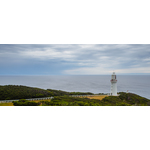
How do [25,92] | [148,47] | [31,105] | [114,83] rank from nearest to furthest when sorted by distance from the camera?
[31,105] < [25,92] < [148,47] < [114,83]

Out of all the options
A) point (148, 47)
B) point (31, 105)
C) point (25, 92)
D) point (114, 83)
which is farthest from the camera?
point (114, 83)

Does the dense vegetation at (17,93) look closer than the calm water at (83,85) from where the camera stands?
Yes

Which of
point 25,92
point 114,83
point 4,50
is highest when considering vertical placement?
point 4,50

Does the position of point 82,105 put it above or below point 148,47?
below

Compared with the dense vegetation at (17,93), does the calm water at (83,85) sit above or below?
above

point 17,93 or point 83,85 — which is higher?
point 83,85

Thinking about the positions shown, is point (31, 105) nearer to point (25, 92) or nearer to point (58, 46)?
point (25, 92)

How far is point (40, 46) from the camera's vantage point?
8.62 metres

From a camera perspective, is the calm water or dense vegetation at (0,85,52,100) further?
the calm water

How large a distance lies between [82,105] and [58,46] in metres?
4.89

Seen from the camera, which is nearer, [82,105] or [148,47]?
[82,105]

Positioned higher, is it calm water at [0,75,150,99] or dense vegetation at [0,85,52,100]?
calm water at [0,75,150,99]

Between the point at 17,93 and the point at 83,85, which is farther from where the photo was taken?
the point at 83,85

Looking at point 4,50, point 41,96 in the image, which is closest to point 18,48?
point 4,50
